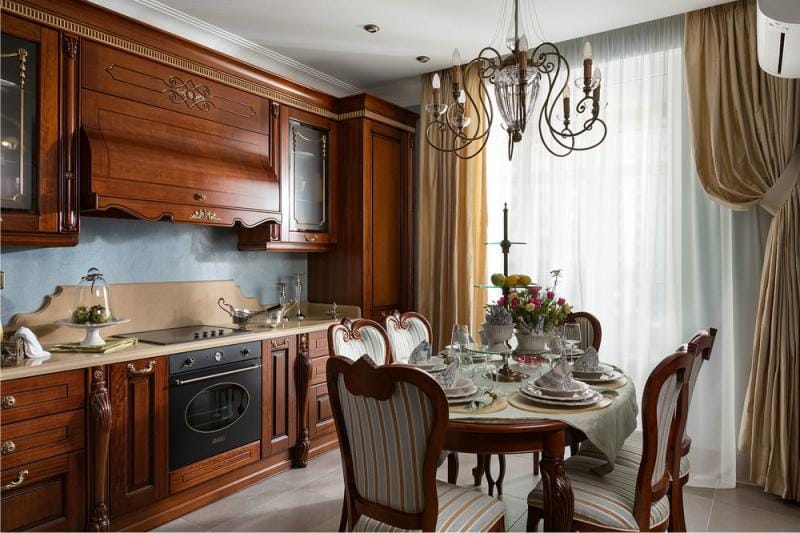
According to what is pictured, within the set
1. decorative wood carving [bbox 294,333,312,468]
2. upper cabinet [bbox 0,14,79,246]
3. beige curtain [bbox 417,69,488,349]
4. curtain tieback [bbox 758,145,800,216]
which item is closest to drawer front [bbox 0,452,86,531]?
upper cabinet [bbox 0,14,79,246]

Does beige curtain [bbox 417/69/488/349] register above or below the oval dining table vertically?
above

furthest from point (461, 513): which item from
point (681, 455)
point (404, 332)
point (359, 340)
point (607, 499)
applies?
point (404, 332)

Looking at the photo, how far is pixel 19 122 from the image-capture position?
7.45 feet

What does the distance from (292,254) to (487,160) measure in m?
Answer: 1.66

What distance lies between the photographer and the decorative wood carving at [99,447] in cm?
225

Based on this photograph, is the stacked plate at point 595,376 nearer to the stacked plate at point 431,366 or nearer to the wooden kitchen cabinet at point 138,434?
the stacked plate at point 431,366

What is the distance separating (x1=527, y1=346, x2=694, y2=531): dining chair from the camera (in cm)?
162

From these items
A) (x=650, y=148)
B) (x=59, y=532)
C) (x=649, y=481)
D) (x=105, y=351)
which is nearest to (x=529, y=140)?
(x=650, y=148)

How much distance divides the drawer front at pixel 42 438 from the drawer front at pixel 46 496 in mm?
31

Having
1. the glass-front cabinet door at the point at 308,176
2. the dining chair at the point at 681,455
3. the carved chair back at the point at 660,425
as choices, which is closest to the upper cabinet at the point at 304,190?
the glass-front cabinet door at the point at 308,176

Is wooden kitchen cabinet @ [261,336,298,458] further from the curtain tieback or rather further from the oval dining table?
the curtain tieback

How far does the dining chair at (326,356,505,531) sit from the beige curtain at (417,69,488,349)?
7.49ft

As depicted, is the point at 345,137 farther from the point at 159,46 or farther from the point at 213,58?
the point at 159,46

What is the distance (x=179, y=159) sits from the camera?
283cm
